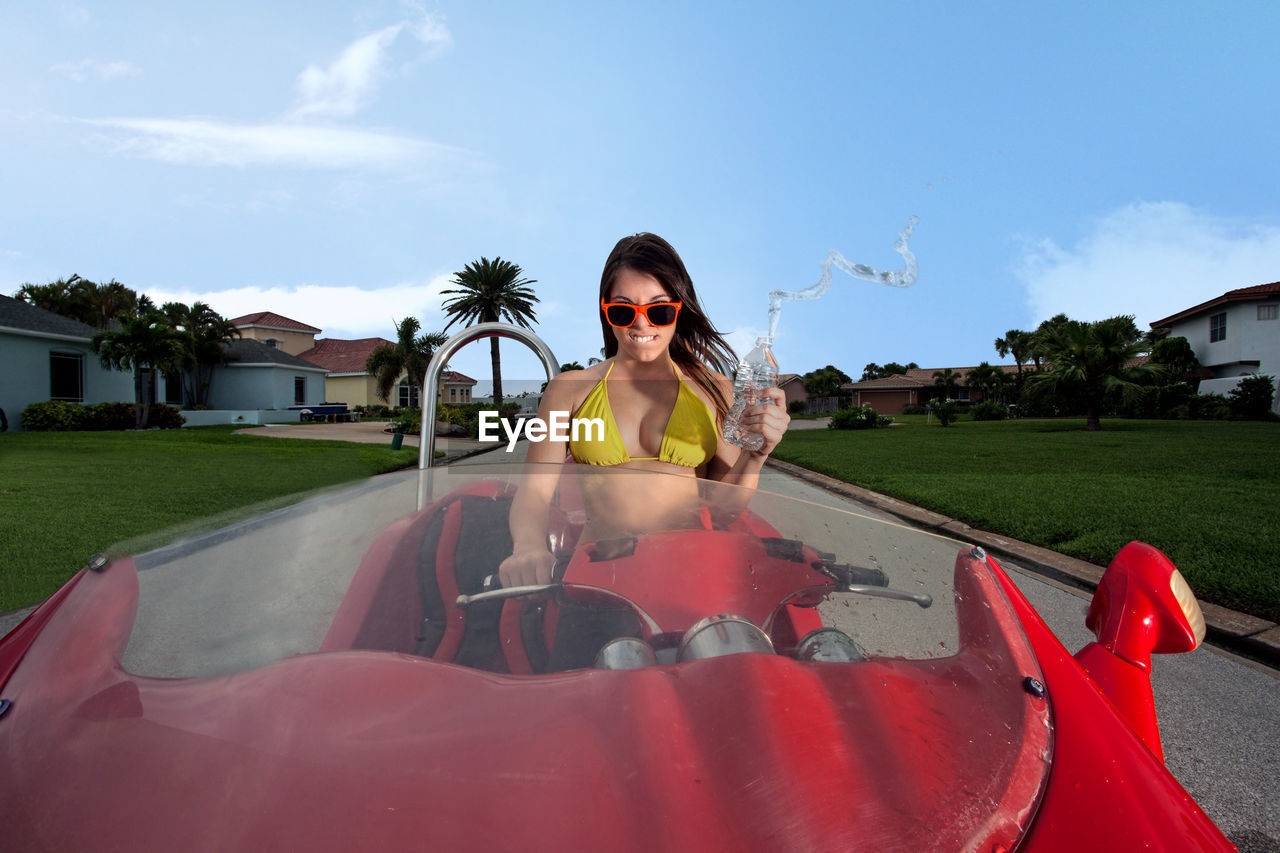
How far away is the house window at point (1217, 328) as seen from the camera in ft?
103

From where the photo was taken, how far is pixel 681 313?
2.56 metres

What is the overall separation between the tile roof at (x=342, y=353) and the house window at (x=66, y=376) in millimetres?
17399

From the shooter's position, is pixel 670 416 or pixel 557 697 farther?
pixel 670 416

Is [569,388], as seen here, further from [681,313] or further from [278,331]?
[278,331]

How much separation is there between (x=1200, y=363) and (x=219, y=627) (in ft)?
138

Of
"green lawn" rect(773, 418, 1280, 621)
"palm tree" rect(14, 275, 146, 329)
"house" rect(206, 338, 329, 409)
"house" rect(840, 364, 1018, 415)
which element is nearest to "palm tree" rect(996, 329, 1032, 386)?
"house" rect(840, 364, 1018, 415)

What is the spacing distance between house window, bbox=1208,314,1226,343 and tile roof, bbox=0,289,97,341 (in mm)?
46191

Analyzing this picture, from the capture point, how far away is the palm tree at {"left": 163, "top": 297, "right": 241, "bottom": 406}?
32.7 m

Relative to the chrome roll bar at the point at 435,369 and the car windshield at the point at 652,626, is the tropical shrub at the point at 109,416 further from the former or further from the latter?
the car windshield at the point at 652,626

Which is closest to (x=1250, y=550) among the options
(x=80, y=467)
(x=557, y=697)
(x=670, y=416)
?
(x=670, y=416)

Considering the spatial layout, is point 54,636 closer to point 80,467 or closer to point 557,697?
point 557,697

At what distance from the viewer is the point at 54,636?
1036 mm

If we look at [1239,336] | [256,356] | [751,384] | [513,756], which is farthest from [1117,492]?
[256,356]

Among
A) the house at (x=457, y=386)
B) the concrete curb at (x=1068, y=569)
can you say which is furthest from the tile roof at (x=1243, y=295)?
the house at (x=457, y=386)
